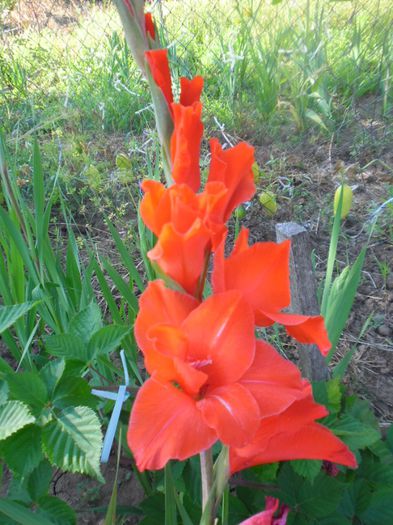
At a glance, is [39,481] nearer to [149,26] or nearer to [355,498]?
[355,498]

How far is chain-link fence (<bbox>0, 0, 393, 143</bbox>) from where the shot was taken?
2.28 meters

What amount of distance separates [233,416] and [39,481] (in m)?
0.43

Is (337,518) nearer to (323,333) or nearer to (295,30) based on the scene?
(323,333)

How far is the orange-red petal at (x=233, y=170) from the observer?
44 cm

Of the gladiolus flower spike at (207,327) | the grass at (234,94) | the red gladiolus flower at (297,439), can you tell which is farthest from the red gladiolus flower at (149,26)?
the grass at (234,94)

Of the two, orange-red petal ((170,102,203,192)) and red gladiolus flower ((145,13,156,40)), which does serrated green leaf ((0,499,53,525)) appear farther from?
red gladiolus flower ((145,13,156,40))

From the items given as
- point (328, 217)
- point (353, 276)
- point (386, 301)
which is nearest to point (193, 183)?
point (353, 276)

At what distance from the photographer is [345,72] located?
2.52 meters

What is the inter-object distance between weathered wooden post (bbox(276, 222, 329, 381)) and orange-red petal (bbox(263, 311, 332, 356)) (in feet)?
1.57

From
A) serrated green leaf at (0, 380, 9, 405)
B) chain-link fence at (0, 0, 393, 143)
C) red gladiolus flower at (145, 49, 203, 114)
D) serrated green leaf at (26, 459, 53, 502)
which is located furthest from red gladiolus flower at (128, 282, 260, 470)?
chain-link fence at (0, 0, 393, 143)

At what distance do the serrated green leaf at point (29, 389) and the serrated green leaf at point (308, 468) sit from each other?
34 centimetres

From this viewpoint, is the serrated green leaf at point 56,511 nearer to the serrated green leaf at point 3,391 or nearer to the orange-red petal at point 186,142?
the serrated green leaf at point 3,391

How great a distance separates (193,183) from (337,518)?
1.80 ft

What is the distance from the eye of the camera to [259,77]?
2342 millimetres
